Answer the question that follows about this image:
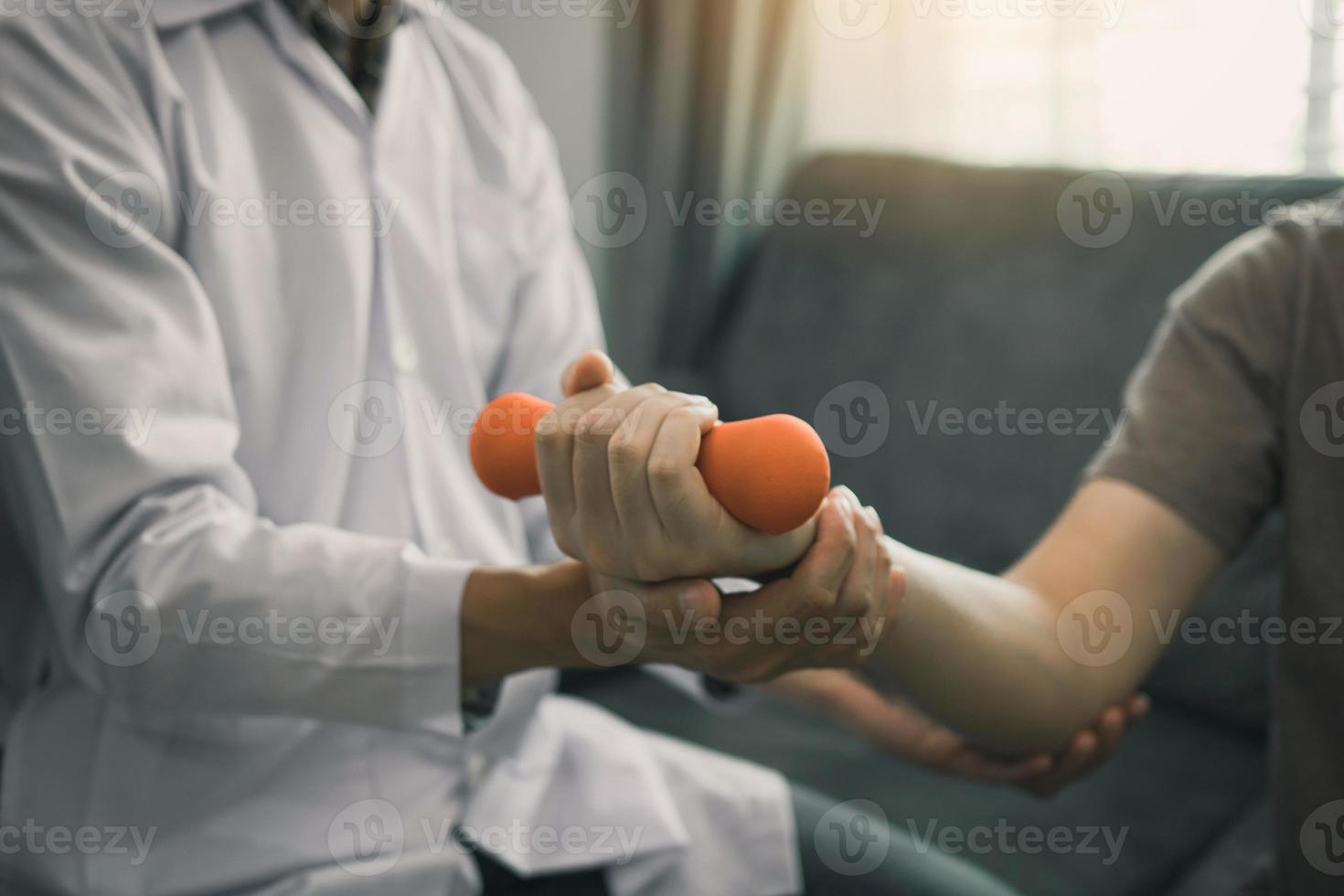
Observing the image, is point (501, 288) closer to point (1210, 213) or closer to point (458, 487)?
point (458, 487)

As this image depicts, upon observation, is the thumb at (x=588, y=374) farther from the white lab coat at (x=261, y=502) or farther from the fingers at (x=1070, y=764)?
the fingers at (x=1070, y=764)

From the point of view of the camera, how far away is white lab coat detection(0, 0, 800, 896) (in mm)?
732

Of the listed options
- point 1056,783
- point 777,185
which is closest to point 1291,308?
point 1056,783

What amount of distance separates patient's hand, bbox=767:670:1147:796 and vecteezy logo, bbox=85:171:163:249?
0.67m

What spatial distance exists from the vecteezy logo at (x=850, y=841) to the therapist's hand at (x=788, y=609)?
1.01 feet

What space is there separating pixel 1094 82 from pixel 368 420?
1367 mm

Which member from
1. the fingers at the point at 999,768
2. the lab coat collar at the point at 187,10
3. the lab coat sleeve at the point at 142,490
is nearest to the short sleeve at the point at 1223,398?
the fingers at the point at 999,768

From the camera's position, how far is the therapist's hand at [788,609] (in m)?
0.67

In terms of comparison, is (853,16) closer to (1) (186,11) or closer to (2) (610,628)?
(1) (186,11)

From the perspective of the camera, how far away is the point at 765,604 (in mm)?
685

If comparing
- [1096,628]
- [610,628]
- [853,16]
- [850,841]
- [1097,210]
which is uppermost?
[853,16]

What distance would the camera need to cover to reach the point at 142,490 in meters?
0.74

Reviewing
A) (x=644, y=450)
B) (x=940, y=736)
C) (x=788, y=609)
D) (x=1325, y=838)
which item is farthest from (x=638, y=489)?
(x=1325, y=838)

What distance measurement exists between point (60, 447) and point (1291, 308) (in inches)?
36.2
